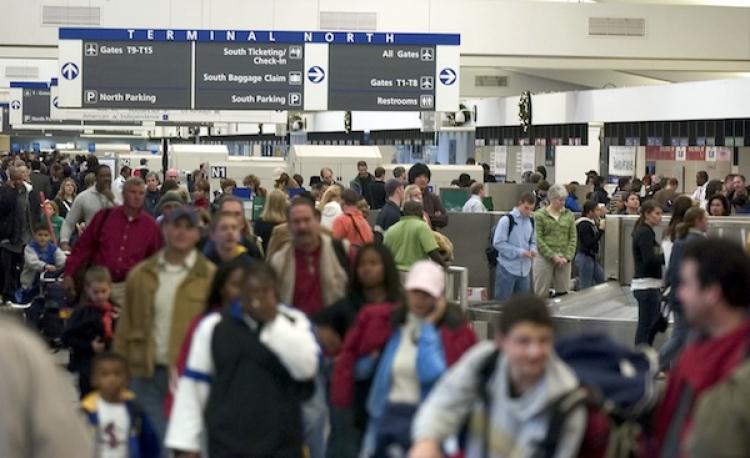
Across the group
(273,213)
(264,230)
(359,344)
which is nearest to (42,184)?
Result: (264,230)

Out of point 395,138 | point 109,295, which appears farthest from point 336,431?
point 395,138

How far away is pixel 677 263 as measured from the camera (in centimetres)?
1196

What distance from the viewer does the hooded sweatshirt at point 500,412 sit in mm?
4777

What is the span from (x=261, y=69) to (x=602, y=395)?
59.0 feet

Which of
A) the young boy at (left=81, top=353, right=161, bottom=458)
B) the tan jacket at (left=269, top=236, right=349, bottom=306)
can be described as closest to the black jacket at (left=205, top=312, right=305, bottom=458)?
the young boy at (left=81, top=353, right=161, bottom=458)

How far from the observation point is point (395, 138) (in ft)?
156

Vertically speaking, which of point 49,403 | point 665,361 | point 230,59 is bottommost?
point 665,361

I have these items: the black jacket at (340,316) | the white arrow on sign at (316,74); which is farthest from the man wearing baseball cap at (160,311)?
the white arrow on sign at (316,74)

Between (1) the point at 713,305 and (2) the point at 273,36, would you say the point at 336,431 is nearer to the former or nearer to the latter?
(1) the point at 713,305

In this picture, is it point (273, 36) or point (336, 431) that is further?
point (273, 36)

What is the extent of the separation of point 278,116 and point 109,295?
28910mm

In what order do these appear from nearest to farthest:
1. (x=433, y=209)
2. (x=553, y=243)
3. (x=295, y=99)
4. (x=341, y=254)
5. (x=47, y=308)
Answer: (x=341, y=254), (x=47, y=308), (x=553, y=243), (x=433, y=209), (x=295, y=99)

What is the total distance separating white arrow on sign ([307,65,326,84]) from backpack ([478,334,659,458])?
1760cm

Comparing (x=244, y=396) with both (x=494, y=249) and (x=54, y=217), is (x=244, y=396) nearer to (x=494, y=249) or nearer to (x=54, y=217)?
(x=494, y=249)
